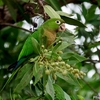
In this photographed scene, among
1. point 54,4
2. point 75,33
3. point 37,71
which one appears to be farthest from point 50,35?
point 75,33

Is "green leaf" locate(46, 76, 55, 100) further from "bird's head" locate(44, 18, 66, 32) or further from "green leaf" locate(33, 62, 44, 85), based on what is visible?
"bird's head" locate(44, 18, 66, 32)

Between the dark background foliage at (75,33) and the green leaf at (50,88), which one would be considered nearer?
the green leaf at (50,88)

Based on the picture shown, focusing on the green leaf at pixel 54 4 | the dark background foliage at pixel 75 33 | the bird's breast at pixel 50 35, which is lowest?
the dark background foliage at pixel 75 33

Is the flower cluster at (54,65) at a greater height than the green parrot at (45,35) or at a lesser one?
lesser

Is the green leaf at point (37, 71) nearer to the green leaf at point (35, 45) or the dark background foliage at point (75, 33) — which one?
the green leaf at point (35, 45)

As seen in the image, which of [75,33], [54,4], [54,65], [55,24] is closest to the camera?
[54,65]

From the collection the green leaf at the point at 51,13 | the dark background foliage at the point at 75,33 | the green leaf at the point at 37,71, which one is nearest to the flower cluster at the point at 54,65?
the green leaf at the point at 37,71

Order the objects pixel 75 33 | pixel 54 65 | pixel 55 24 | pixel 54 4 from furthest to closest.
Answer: pixel 75 33 → pixel 54 4 → pixel 55 24 → pixel 54 65

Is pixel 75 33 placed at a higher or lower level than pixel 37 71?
lower

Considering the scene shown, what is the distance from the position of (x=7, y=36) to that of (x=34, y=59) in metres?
1.10

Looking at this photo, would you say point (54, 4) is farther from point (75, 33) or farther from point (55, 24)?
point (75, 33)

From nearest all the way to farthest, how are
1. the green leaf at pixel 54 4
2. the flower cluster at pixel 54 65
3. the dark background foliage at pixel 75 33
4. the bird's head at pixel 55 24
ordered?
the flower cluster at pixel 54 65
the bird's head at pixel 55 24
the green leaf at pixel 54 4
the dark background foliage at pixel 75 33

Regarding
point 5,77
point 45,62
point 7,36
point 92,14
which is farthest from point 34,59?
point 7,36

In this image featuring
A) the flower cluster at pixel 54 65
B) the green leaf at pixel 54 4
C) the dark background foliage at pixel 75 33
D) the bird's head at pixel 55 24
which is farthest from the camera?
the dark background foliage at pixel 75 33
